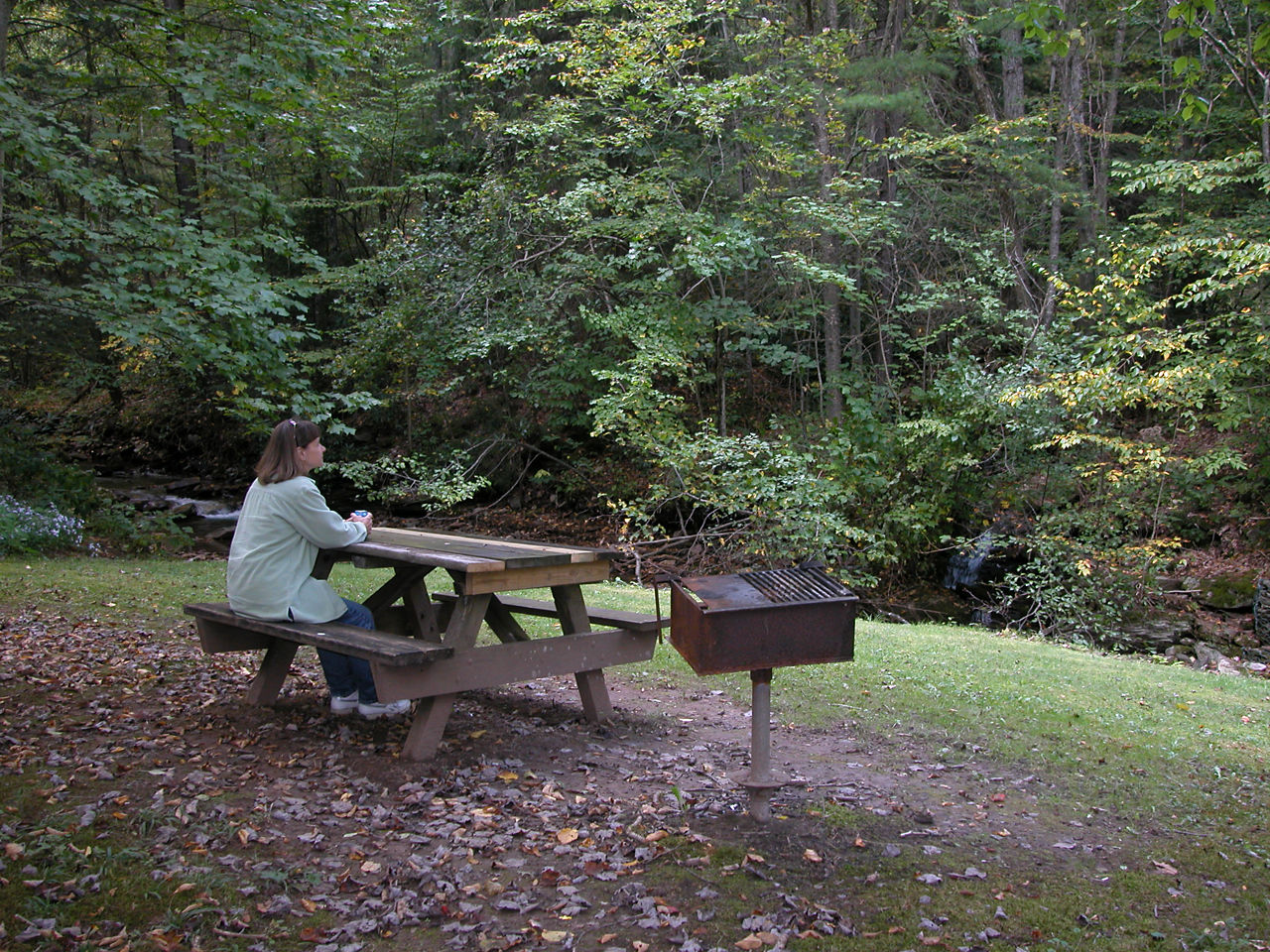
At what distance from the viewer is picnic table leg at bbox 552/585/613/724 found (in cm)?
507

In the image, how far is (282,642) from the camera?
511 centimetres

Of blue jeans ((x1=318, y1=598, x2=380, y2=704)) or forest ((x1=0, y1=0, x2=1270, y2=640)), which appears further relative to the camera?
forest ((x1=0, y1=0, x2=1270, y2=640))

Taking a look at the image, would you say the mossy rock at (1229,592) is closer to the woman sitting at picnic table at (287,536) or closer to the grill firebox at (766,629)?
the grill firebox at (766,629)

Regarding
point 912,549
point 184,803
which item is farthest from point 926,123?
point 184,803

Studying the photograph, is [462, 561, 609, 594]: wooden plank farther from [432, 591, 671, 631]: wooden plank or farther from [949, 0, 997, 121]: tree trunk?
[949, 0, 997, 121]: tree trunk

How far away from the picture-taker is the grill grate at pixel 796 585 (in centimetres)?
383

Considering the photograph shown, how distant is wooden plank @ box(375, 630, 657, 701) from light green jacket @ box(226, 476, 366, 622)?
2.71ft

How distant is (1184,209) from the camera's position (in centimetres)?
1683

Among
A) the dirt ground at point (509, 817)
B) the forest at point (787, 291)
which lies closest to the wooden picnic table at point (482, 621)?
the dirt ground at point (509, 817)

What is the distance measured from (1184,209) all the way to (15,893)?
1886cm

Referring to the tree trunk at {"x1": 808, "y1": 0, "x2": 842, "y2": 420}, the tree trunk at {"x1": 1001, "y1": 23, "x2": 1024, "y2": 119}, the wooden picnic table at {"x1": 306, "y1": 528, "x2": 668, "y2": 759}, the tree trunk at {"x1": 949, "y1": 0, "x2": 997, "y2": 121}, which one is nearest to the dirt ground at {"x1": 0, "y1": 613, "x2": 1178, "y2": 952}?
the wooden picnic table at {"x1": 306, "y1": 528, "x2": 668, "y2": 759}

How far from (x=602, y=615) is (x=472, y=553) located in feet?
3.73

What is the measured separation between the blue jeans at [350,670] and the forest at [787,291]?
5.16 m

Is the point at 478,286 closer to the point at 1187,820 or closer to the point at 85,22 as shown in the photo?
the point at 85,22
